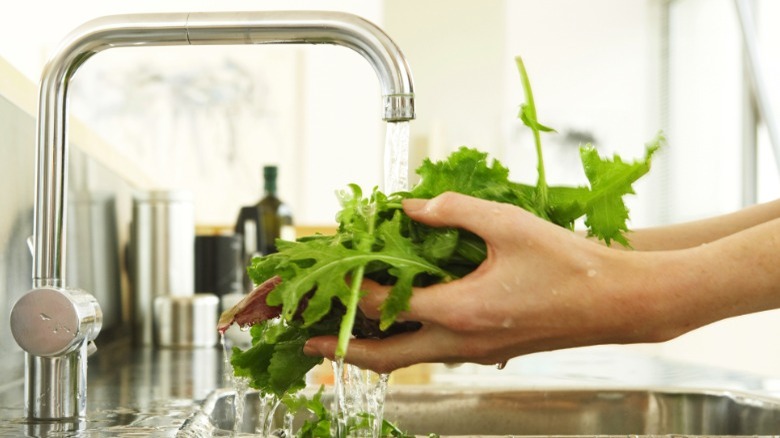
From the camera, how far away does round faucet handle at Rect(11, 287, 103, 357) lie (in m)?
0.78

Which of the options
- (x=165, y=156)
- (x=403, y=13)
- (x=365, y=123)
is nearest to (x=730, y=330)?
(x=365, y=123)

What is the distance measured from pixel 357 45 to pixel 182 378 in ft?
2.22

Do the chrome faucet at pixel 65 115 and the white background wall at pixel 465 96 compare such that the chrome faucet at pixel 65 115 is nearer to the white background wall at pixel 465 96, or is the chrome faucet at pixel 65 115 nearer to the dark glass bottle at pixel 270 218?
the dark glass bottle at pixel 270 218

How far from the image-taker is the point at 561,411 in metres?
1.23

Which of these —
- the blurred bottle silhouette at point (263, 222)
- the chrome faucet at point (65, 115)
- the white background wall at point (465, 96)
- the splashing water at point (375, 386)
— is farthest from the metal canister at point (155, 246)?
the white background wall at point (465, 96)

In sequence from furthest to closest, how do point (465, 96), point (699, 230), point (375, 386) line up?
1. point (465, 96)
2. point (699, 230)
3. point (375, 386)

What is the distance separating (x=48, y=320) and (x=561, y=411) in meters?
0.70

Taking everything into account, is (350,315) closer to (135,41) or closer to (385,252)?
(385,252)

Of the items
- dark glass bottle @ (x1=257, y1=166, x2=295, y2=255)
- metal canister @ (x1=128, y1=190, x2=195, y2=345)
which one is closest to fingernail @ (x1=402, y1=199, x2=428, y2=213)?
metal canister @ (x1=128, y1=190, x2=195, y2=345)

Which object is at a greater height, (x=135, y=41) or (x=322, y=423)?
(x=135, y=41)

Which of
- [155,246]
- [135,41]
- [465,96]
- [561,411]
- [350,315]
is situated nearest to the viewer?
[350,315]

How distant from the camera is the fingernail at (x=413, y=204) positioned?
606 millimetres

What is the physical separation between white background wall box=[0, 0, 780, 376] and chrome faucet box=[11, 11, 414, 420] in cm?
414

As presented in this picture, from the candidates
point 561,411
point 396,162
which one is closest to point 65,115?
point 396,162
